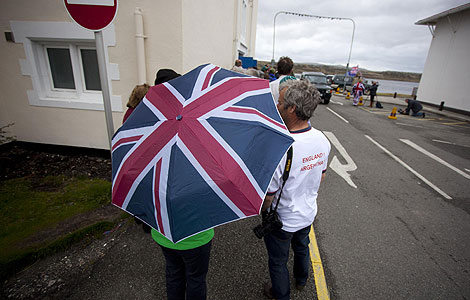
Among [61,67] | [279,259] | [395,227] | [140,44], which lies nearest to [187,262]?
[279,259]

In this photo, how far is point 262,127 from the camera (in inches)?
55.1

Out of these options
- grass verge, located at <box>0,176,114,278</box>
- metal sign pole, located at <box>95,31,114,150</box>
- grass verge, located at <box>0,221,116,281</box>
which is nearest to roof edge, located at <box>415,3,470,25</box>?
metal sign pole, located at <box>95,31,114,150</box>

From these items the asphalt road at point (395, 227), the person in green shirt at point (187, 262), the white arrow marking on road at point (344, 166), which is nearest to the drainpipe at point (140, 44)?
the person in green shirt at point (187, 262)

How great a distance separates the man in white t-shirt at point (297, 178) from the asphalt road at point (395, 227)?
0.93 m

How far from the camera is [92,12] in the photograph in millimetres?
2441

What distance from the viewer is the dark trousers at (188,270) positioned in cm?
174

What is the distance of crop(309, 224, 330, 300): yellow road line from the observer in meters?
2.46

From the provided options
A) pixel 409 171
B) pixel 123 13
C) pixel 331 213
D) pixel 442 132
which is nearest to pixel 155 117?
pixel 331 213

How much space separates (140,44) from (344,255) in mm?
4925

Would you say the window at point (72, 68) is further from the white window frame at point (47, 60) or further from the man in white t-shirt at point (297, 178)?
the man in white t-shirt at point (297, 178)

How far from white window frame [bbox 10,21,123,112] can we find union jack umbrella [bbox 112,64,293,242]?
4054mm

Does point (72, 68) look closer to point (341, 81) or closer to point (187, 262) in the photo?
point (187, 262)

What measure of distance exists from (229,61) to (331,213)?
9.78 meters

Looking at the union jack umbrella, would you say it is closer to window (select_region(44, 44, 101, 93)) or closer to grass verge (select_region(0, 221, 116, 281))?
grass verge (select_region(0, 221, 116, 281))
